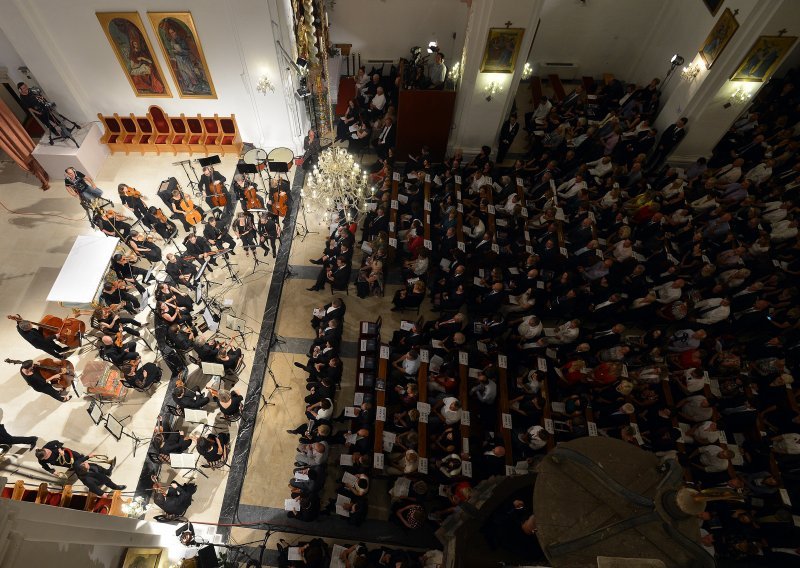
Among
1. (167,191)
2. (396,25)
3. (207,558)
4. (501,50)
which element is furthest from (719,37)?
(207,558)

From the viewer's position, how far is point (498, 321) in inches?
325

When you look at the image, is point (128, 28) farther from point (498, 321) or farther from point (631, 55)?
point (631, 55)

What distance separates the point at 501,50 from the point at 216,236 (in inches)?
281

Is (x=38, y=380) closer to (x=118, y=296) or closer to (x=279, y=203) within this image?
(x=118, y=296)

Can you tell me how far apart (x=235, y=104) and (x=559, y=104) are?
8502 millimetres

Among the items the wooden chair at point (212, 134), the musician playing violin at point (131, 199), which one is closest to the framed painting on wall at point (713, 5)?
the wooden chair at point (212, 134)

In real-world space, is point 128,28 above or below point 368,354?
above

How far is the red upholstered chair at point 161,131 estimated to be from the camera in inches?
451

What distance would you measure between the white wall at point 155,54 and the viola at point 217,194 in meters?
2.17

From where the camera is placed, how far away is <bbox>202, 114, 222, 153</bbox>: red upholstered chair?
11625 mm

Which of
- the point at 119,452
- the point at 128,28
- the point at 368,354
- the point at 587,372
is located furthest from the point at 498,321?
the point at 128,28

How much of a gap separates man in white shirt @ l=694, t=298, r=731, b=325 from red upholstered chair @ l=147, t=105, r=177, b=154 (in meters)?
12.3

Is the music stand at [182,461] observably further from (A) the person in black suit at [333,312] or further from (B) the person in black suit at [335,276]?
(B) the person in black suit at [335,276]

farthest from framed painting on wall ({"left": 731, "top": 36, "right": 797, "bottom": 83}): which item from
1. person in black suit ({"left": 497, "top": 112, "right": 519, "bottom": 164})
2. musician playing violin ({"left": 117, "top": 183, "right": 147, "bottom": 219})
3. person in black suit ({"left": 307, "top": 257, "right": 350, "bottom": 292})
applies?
musician playing violin ({"left": 117, "top": 183, "right": 147, "bottom": 219})
